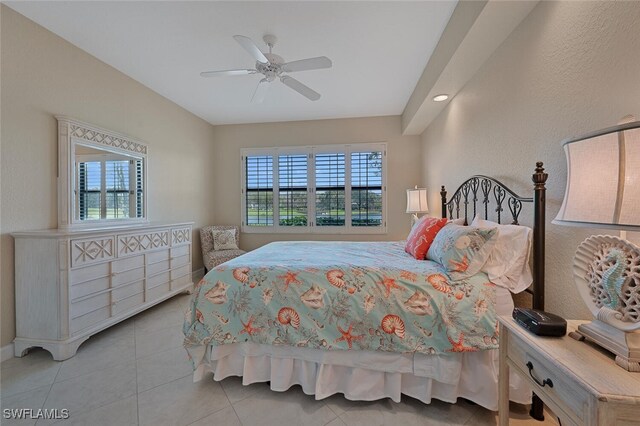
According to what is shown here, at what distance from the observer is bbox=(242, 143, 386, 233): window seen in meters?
4.54

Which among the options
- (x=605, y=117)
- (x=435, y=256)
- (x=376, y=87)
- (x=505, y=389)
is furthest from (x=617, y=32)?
(x=376, y=87)

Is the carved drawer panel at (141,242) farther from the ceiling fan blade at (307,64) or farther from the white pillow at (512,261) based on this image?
the white pillow at (512,261)

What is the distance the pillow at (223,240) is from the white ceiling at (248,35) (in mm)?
2153

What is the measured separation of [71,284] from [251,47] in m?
2.38

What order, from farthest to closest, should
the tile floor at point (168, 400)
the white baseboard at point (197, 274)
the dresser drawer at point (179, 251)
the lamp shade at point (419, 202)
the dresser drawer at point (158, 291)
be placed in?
1. the white baseboard at point (197, 274)
2. the lamp shade at point (419, 202)
3. the dresser drawer at point (179, 251)
4. the dresser drawer at point (158, 291)
5. the tile floor at point (168, 400)

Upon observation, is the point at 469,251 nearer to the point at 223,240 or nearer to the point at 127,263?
the point at 127,263

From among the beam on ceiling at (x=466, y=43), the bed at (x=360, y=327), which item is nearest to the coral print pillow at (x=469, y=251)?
the bed at (x=360, y=327)

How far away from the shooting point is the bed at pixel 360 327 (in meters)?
1.50

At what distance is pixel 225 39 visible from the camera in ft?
7.84

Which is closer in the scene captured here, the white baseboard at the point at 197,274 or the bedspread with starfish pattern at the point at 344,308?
the bedspread with starfish pattern at the point at 344,308

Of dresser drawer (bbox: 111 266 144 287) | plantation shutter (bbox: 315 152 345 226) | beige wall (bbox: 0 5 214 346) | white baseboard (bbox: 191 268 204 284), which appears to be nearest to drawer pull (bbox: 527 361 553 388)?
dresser drawer (bbox: 111 266 144 287)

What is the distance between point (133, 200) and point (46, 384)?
1.94 metres

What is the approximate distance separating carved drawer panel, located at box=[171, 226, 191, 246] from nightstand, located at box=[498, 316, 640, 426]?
11.4ft

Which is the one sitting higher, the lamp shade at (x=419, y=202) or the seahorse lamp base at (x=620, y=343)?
the lamp shade at (x=419, y=202)
